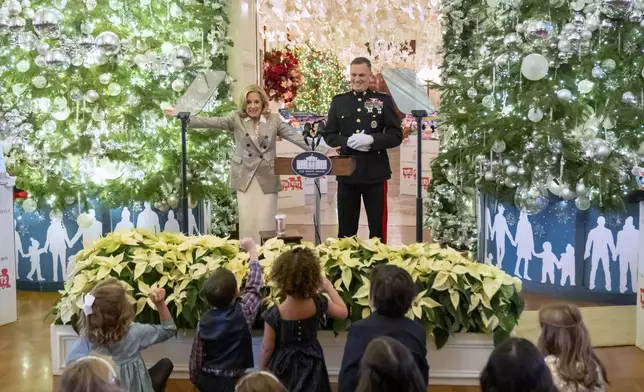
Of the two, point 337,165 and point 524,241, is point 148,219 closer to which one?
point 337,165

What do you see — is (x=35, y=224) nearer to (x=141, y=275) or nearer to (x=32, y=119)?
(x=32, y=119)

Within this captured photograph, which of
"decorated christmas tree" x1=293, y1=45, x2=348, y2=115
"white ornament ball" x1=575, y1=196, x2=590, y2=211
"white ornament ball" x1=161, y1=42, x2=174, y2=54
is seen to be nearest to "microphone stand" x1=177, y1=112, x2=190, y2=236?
"white ornament ball" x1=161, y1=42, x2=174, y2=54

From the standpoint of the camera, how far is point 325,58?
547 inches

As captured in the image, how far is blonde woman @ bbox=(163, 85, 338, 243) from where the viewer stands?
5496 millimetres

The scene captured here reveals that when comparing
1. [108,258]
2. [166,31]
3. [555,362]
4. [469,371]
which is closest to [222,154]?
[166,31]

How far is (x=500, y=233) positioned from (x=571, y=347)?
11.2ft

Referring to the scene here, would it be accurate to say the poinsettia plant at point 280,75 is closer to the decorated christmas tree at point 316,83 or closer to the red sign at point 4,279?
the decorated christmas tree at point 316,83

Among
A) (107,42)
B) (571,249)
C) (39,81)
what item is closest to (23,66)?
(39,81)

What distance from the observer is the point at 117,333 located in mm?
3113

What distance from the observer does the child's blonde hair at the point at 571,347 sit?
281cm

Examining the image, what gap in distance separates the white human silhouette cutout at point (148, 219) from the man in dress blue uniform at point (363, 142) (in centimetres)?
175

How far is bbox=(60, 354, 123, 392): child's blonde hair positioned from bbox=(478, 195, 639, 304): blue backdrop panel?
164 inches

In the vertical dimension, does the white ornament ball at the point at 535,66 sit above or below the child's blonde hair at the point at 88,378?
above

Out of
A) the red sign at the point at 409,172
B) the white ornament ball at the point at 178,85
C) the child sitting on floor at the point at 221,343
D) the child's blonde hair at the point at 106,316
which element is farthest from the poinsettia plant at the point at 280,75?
the child's blonde hair at the point at 106,316
